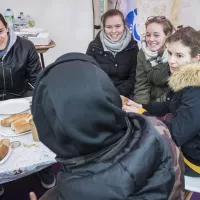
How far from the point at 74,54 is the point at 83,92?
0.48 ft

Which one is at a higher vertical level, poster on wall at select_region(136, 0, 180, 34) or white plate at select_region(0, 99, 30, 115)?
poster on wall at select_region(136, 0, 180, 34)

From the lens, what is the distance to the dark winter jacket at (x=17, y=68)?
1913mm

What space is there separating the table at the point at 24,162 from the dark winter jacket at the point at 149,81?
3.62 feet

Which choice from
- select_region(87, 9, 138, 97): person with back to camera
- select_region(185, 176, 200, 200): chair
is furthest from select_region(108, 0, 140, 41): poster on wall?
select_region(185, 176, 200, 200): chair

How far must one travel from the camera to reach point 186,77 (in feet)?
4.31

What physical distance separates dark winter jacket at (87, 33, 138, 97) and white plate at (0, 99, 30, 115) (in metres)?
0.89

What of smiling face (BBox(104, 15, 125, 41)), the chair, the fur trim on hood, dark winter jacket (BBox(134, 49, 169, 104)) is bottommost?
the chair

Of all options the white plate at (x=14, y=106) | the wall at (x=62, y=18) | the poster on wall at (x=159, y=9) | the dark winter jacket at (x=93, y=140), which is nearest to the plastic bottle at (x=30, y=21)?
the wall at (x=62, y=18)

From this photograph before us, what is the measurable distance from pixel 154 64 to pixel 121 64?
13.5 inches

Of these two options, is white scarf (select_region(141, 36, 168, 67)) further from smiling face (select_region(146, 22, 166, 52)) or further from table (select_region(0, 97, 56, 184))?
table (select_region(0, 97, 56, 184))

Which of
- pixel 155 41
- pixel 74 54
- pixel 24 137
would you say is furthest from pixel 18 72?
pixel 74 54

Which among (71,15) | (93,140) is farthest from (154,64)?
(71,15)

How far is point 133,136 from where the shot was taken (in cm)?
75

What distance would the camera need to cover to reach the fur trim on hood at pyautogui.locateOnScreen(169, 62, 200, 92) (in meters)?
1.29
